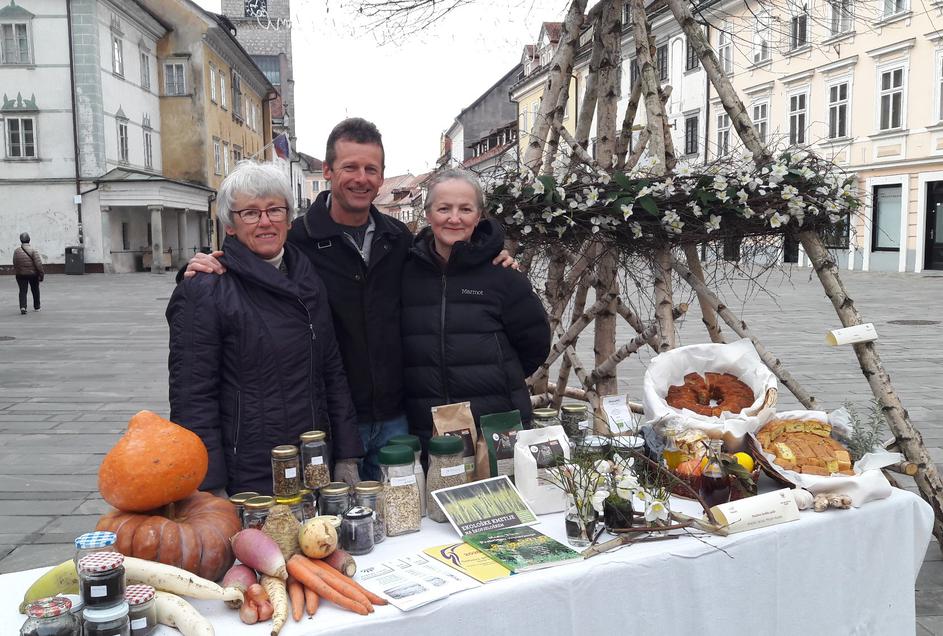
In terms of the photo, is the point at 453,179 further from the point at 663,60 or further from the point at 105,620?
the point at 663,60

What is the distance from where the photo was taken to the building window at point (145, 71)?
1216 inches

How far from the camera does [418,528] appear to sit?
229 cm

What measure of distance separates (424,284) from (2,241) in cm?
2910

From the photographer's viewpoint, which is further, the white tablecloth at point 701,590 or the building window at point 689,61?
the building window at point 689,61

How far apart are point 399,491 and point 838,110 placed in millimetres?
25860

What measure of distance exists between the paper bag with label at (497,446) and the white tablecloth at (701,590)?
229 mm

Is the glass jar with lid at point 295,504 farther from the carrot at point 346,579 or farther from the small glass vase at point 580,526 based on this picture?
the small glass vase at point 580,526

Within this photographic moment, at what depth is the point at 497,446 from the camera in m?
2.56

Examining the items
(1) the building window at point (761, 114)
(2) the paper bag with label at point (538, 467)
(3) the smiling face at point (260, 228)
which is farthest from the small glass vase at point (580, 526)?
(1) the building window at point (761, 114)

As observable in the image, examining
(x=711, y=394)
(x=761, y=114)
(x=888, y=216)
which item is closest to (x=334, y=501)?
(x=711, y=394)

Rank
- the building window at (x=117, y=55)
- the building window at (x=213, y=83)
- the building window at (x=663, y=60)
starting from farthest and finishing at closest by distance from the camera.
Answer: the building window at (x=213, y=83) < the building window at (x=663, y=60) < the building window at (x=117, y=55)

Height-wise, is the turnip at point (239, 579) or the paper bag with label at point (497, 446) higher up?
the paper bag with label at point (497, 446)

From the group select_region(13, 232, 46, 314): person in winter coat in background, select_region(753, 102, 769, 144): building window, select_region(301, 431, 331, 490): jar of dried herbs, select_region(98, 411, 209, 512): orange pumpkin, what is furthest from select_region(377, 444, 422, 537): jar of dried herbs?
select_region(753, 102, 769, 144): building window

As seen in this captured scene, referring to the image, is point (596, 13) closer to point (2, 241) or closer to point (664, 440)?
point (664, 440)
